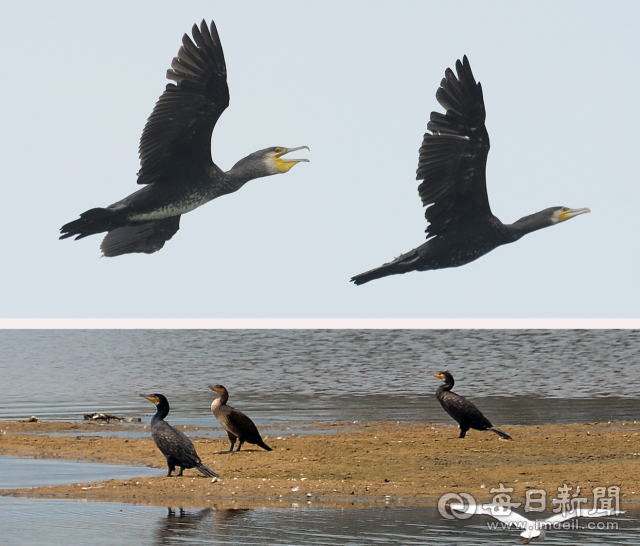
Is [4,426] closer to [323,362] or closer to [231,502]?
[231,502]

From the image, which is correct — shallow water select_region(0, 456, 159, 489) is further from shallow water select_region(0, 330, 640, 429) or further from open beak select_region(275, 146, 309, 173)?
open beak select_region(275, 146, 309, 173)

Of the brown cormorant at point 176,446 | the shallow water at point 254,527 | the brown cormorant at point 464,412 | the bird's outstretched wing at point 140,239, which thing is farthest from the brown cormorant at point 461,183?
the brown cormorant at point 464,412

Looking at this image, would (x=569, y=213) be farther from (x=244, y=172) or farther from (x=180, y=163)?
(x=180, y=163)

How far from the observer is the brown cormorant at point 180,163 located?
27.8ft

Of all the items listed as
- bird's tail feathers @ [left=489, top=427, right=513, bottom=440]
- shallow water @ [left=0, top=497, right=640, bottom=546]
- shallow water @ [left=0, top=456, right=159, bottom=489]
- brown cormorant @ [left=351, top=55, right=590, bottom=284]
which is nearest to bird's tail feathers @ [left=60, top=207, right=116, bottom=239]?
brown cormorant @ [left=351, top=55, right=590, bottom=284]

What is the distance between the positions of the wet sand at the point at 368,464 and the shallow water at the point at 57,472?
41cm

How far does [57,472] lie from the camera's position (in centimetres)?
1559

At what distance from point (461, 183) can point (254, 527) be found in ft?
13.6

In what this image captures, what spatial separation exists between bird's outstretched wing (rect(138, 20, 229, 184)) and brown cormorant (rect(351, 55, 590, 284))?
2.22 m

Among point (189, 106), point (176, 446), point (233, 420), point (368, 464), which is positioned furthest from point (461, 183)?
point (233, 420)

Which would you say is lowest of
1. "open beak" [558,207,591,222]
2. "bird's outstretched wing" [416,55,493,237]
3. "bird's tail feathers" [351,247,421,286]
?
"bird's tail feathers" [351,247,421,286]

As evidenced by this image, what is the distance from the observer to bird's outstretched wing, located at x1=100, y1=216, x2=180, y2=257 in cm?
1018

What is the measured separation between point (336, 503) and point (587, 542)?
321cm

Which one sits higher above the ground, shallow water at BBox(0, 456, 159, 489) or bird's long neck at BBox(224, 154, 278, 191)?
bird's long neck at BBox(224, 154, 278, 191)
